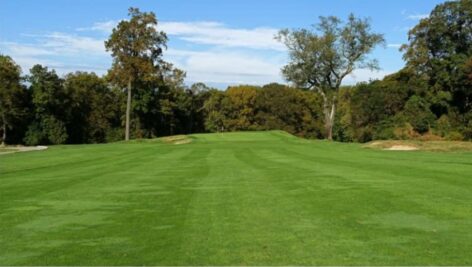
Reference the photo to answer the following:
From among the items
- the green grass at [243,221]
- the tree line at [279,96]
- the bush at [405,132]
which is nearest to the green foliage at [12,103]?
the tree line at [279,96]

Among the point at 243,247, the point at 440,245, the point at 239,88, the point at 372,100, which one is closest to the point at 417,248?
the point at 440,245

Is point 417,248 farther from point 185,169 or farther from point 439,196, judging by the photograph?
point 185,169

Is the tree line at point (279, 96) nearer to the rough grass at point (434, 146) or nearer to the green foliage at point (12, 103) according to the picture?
the green foliage at point (12, 103)

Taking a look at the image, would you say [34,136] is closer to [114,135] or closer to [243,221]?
[114,135]

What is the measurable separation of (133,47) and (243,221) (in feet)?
188

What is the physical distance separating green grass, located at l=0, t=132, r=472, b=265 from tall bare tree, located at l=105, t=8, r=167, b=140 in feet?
160

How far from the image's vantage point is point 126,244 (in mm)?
7734

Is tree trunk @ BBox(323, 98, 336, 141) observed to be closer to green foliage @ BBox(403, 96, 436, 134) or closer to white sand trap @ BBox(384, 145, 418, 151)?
green foliage @ BBox(403, 96, 436, 134)

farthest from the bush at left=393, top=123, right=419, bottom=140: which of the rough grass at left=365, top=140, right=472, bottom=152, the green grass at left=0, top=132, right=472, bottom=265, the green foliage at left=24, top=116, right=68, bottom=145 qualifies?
the green grass at left=0, top=132, right=472, bottom=265

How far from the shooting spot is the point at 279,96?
101m

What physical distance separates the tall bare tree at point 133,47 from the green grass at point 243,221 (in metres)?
48.8

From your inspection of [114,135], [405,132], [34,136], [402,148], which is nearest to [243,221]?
[402,148]

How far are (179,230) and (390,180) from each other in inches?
317

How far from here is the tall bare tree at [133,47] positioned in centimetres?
6347
